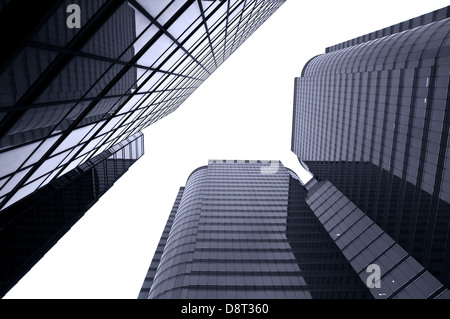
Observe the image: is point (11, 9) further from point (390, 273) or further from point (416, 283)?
point (390, 273)

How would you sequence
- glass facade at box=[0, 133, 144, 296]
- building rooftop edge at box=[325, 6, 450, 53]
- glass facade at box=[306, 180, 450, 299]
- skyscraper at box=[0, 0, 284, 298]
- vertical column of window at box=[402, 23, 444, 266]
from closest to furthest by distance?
skyscraper at box=[0, 0, 284, 298]
glass facade at box=[0, 133, 144, 296]
vertical column of window at box=[402, 23, 444, 266]
glass facade at box=[306, 180, 450, 299]
building rooftop edge at box=[325, 6, 450, 53]

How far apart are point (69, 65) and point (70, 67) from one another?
141mm

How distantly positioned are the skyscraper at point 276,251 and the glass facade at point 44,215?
27.4 m

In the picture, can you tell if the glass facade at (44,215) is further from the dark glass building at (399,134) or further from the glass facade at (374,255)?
the glass facade at (374,255)

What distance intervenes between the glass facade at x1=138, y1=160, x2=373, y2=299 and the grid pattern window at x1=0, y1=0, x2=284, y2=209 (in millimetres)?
39693

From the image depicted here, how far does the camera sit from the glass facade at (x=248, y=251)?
4809cm

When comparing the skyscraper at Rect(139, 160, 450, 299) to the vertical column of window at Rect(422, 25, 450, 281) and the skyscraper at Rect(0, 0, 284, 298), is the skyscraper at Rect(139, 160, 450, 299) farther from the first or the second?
the skyscraper at Rect(0, 0, 284, 298)

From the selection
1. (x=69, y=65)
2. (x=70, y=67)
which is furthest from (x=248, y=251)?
(x=69, y=65)

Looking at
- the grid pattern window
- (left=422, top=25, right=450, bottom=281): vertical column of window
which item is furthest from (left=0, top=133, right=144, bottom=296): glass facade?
(left=422, top=25, right=450, bottom=281): vertical column of window

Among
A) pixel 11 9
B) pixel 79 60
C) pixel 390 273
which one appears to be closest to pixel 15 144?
pixel 79 60

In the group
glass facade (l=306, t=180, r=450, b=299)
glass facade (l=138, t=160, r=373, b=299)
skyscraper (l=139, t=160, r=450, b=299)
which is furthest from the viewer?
glass facade (l=138, t=160, r=373, b=299)

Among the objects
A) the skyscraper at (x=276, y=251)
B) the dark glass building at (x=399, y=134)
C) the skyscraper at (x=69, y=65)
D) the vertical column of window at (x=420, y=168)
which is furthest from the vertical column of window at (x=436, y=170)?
the skyscraper at (x=69, y=65)

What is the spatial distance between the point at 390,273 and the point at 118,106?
152 ft

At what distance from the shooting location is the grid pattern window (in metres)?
6.36
